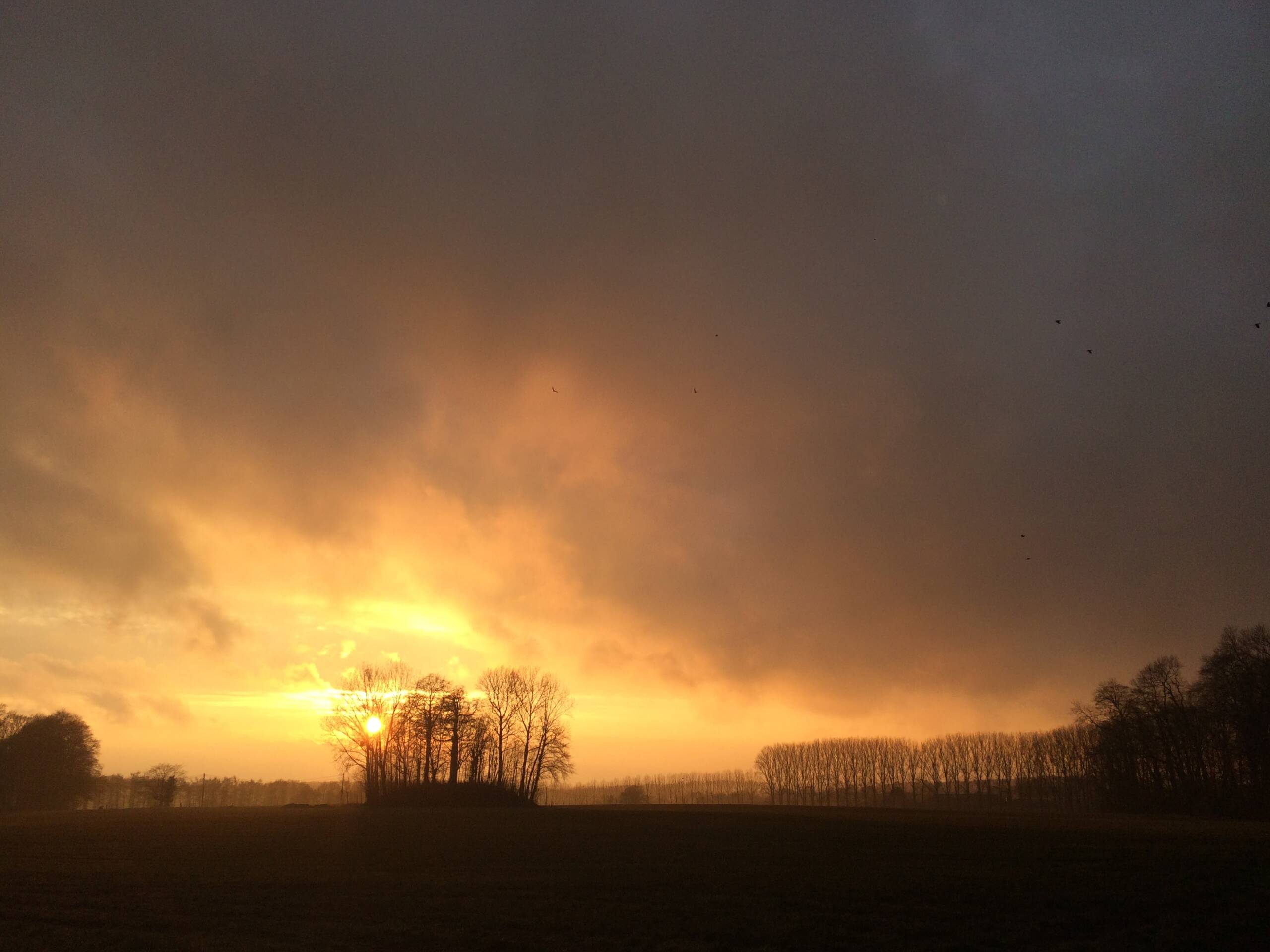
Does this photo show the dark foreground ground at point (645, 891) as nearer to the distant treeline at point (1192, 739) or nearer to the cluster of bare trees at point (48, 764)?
the distant treeline at point (1192, 739)

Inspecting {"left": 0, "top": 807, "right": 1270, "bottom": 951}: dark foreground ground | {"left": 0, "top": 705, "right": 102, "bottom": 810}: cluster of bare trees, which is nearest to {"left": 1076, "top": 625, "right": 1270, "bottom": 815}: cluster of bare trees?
{"left": 0, "top": 807, "right": 1270, "bottom": 951}: dark foreground ground

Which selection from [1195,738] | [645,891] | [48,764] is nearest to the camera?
[645,891]

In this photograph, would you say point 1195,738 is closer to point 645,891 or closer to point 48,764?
point 645,891

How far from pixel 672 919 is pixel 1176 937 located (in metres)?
12.9

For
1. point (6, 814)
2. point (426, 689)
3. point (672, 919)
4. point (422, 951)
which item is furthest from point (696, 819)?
point (6, 814)

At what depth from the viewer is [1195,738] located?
9238 centimetres

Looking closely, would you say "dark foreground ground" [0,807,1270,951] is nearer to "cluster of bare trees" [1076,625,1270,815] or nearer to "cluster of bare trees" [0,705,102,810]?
"cluster of bare trees" [1076,625,1270,815]

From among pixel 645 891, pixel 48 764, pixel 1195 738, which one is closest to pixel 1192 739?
pixel 1195 738

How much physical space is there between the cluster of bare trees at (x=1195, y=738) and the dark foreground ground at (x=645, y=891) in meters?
50.7

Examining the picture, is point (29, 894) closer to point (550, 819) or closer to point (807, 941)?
point (807, 941)

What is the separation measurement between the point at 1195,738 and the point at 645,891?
335ft

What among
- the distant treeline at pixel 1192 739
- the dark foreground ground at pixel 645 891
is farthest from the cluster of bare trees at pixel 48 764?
the distant treeline at pixel 1192 739

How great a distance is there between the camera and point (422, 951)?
55.0ft

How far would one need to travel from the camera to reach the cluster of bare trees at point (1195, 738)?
8225 cm
